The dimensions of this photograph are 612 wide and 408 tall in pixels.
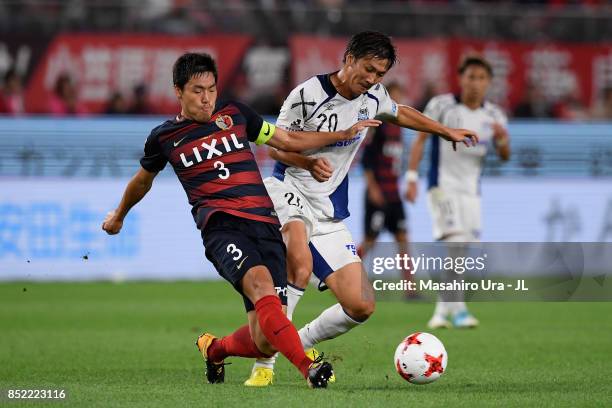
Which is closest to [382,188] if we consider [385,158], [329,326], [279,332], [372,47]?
[385,158]

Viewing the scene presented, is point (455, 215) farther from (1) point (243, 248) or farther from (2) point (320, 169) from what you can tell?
(1) point (243, 248)

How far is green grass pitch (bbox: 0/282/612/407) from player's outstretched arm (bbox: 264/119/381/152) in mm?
1361

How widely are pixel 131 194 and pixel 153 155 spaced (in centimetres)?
32

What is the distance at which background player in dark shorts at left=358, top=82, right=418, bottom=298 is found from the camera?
1523 centimetres

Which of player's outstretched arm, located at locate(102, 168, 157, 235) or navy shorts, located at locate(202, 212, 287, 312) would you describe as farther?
player's outstretched arm, located at locate(102, 168, 157, 235)

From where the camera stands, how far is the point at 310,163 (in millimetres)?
7594

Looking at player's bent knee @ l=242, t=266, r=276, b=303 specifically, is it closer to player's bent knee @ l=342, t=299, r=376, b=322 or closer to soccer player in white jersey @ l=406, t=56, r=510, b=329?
player's bent knee @ l=342, t=299, r=376, b=322

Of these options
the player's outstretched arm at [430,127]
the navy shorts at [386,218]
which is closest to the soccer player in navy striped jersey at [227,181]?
the player's outstretched arm at [430,127]

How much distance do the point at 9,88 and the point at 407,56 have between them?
18.7ft

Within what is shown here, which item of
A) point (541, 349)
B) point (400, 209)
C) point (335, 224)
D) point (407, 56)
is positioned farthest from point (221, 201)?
point (407, 56)

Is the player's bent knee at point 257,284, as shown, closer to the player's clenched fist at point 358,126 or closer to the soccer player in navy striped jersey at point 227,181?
the soccer player in navy striped jersey at point 227,181

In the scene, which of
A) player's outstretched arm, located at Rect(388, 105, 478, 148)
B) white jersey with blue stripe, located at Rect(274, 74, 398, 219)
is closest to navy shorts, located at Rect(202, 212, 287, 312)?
white jersey with blue stripe, located at Rect(274, 74, 398, 219)

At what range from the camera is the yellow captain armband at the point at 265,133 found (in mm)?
7547

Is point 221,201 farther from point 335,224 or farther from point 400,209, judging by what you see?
point 400,209
